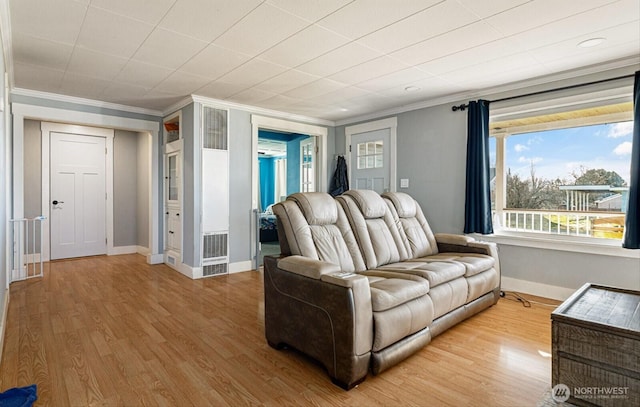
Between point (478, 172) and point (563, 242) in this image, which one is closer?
point (563, 242)

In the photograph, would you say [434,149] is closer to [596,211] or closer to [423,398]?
[596,211]

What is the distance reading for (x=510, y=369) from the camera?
2172 mm

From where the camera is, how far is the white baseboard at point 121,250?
19.9ft

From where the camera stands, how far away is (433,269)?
8.71ft

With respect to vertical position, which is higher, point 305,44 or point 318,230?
point 305,44

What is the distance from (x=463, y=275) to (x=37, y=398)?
2972 mm

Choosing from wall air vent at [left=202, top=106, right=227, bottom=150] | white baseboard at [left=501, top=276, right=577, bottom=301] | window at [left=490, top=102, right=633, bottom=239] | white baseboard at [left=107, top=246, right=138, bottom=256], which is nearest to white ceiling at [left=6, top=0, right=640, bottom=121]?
wall air vent at [left=202, top=106, right=227, bottom=150]

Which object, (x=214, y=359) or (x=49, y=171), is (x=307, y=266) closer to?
(x=214, y=359)

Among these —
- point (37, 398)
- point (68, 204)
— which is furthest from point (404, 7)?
point (68, 204)

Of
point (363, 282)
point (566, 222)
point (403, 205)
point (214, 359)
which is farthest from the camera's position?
point (566, 222)

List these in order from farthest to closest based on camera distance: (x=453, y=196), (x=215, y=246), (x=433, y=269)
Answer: (x=215, y=246) → (x=453, y=196) → (x=433, y=269)

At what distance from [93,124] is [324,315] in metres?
4.53

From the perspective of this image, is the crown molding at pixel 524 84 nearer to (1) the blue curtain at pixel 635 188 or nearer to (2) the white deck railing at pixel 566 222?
(1) the blue curtain at pixel 635 188

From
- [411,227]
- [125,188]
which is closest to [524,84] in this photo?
[411,227]
